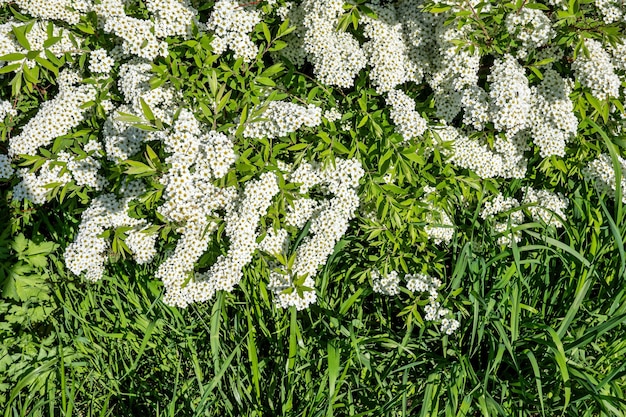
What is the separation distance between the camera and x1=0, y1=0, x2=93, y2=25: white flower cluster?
2.73 m

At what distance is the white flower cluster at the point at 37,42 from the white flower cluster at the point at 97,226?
773 millimetres

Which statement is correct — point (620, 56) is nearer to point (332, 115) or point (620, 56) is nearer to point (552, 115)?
point (552, 115)

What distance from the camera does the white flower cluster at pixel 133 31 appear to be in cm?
251

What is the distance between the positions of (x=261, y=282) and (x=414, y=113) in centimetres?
117

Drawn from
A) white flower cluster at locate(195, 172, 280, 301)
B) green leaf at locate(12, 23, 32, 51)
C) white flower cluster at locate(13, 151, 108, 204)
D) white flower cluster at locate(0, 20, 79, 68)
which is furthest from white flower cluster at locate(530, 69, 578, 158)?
green leaf at locate(12, 23, 32, 51)

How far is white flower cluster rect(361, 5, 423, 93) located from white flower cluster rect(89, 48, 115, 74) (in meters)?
1.29

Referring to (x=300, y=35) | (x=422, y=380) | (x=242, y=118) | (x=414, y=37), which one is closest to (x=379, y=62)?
(x=414, y=37)

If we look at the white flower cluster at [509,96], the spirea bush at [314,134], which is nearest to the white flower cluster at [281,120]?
the spirea bush at [314,134]

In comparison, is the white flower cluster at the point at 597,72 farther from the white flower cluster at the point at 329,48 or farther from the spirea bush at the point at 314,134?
the white flower cluster at the point at 329,48

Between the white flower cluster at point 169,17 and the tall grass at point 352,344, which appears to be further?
the tall grass at point 352,344

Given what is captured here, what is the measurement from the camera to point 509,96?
8.44 ft

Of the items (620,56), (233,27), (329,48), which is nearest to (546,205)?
(620,56)

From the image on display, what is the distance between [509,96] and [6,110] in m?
2.65

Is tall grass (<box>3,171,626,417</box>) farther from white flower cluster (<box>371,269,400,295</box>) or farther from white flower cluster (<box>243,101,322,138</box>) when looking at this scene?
white flower cluster (<box>243,101,322,138</box>)
